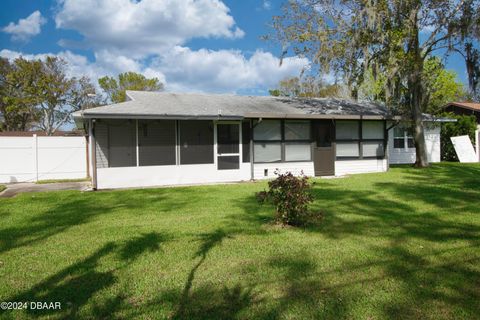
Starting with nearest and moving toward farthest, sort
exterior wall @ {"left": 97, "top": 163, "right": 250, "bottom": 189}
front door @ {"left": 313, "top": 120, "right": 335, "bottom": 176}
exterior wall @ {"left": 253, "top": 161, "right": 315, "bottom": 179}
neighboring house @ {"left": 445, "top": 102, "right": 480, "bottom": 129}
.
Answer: exterior wall @ {"left": 97, "top": 163, "right": 250, "bottom": 189} → exterior wall @ {"left": 253, "top": 161, "right": 315, "bottom": 179} → front door @ {"left": 313, "top": 120, "right": 335, "bottom": 176} → neighboring house @ {"left": 445, "top": 102, "right": 480, "bottom": 129}

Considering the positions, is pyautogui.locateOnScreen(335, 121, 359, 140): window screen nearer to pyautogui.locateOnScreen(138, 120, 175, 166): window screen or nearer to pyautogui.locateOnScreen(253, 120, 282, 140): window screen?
pyautogui.locateOnScreen(253, 120, 282, 140): window screen

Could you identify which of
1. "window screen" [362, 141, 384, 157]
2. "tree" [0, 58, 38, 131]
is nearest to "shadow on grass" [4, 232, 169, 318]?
"window screen" [362, 141, 384, 157]

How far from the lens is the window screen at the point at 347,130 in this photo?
1375 centimetres

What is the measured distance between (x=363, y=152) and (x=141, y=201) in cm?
966

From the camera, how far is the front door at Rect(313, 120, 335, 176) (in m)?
13.3

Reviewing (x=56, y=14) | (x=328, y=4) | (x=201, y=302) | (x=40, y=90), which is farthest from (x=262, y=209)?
(x=40, y=90)

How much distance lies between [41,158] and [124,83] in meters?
27.0

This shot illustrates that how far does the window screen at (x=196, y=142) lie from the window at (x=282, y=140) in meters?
1.76

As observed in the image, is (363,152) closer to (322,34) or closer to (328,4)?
(322,34)

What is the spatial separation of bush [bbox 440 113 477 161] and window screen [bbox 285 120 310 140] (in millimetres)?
11345

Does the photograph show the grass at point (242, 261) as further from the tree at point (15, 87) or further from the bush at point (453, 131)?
the tree at point (15, 87)

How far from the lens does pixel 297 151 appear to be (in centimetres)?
1304

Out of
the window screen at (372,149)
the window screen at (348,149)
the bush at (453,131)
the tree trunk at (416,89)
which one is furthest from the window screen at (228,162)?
the bush at (453,131)

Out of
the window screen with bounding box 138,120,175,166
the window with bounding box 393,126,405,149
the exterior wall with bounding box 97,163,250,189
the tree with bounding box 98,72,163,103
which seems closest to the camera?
the exterior wall with bounding box 97,163,250,189
